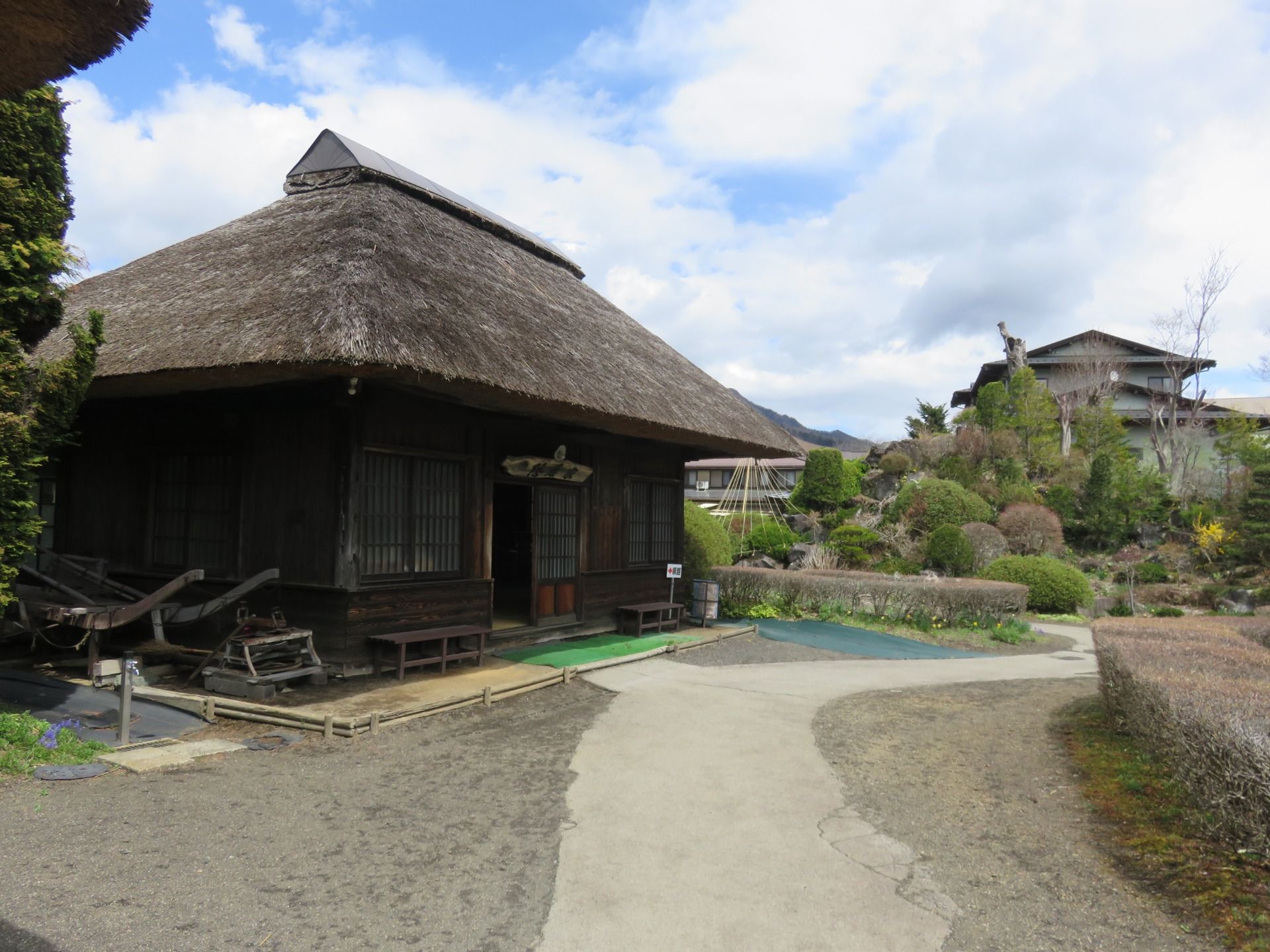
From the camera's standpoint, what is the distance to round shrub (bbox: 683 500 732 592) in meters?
15.8

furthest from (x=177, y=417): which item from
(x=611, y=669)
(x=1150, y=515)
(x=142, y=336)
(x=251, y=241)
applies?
(x=1150, y=515)

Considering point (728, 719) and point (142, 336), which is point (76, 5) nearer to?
point (142, 336)

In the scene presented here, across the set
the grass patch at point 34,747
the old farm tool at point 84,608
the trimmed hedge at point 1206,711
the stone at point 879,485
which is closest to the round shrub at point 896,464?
the stone at point 879,485

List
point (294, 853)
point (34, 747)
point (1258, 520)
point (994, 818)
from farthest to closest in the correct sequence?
point (1258, 520)
point (34, 747)
point (994, 818)
point (294, 853)

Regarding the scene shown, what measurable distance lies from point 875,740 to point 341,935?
15.8ft

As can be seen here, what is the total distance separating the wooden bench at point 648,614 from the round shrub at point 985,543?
11.6 meters

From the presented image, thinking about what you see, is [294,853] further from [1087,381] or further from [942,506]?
[1087,381]

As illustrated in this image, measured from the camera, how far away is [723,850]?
14.5ft

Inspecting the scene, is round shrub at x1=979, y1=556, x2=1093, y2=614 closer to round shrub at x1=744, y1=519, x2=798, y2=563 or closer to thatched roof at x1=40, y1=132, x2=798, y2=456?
round shrub at x1=744, y1=519, x2=798, y2=563

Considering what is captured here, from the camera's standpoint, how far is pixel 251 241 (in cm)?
975

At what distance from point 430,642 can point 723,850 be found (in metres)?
5.10

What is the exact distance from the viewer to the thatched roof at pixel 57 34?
3.07 metres


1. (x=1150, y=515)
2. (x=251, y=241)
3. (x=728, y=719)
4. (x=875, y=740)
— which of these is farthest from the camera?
(x=1150, y=515)

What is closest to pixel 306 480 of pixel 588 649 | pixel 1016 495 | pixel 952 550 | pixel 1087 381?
pixel 588 649
